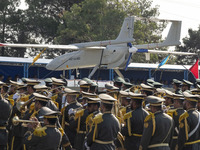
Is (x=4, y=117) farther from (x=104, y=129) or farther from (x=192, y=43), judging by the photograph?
(x=192, y=43)

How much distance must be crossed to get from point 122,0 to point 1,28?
46.2 feet

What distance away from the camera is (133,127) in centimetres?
723

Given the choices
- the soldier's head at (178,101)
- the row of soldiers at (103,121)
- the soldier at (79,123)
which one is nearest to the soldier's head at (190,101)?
the row of soldiers at (103,121)

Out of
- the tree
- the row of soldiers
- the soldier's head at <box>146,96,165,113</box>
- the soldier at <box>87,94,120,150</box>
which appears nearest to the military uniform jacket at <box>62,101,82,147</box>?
the row of soldiers

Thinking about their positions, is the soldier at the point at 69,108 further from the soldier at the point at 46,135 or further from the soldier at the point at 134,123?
the soldier at the point at 46,135

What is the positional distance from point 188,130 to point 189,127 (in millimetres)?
54

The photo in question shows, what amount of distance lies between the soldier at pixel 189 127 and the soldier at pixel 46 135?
2227 mm

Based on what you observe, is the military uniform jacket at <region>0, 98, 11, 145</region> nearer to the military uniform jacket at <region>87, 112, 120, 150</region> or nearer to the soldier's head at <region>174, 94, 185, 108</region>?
the military uniform jacket at <region>87, 112, 120, 150</region>

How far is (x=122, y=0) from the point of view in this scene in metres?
42.9

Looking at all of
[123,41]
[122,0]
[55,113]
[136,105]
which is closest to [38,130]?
[55,113]

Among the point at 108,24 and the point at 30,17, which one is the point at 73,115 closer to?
the point at 108,24

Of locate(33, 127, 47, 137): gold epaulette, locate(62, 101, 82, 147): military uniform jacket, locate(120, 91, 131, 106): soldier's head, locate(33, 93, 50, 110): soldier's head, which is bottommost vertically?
locate(62, 101, 82, 147): military uniform jacket

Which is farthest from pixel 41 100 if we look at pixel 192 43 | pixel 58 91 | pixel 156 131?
pixel 192 43

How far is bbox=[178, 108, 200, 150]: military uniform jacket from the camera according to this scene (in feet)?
22.6
